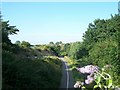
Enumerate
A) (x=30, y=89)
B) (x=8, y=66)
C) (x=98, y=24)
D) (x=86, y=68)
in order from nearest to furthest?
(x=86, y=68), (x=8, y=66), (x=30, y=89), (x=98, y=24)

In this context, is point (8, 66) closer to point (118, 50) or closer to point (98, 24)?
point (118, 50)

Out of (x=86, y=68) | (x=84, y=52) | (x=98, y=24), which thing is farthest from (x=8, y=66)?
(x=84, y=52)

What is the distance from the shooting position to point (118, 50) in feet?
50.0

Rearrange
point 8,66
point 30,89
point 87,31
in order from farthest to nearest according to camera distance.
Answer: point 87,31 → point 30,89 → point 8,66

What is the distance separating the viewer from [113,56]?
15141mm

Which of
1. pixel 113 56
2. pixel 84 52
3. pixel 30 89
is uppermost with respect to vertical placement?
pixel 84 52

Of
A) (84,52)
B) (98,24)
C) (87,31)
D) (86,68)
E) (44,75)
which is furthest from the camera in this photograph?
(84,52)

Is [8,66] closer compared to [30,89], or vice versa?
[8,66]

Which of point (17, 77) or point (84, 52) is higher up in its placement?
point (84, 52)

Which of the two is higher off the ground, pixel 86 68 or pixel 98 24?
pixel 98 24

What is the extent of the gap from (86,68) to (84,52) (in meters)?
43.3

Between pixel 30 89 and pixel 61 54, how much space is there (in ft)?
240

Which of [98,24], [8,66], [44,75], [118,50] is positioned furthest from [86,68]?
[98,24]

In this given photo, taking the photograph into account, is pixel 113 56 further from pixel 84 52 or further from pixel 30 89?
pixel 84 52
